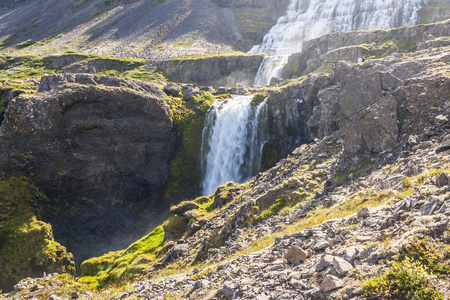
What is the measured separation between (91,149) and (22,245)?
1399 cm

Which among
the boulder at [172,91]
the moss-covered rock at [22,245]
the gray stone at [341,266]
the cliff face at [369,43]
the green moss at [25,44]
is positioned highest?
the green moss at [25,44]

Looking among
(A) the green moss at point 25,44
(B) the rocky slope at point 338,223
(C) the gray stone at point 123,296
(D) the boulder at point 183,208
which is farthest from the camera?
(A) the green moss at point 25,44

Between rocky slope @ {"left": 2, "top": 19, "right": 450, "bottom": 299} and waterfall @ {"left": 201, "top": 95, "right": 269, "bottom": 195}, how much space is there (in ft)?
48.8

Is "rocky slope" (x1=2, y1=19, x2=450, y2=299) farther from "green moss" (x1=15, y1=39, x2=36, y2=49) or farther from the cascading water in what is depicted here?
"green moss" (x1=15, y1=39, x2=36, y2=49)

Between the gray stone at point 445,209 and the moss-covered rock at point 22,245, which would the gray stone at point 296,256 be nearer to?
the gray stone at point 445,209

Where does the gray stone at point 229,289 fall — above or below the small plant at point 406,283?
below

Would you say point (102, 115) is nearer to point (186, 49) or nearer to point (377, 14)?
point (186, 49)

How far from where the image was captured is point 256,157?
135 ft

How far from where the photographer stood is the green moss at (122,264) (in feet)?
62.4

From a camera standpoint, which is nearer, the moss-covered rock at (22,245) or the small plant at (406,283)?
the small plant at (406,283)

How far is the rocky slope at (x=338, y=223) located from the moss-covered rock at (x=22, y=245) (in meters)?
6.37

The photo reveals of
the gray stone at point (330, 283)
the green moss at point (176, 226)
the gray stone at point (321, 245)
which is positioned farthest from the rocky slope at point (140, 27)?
the gray stone at point (330, 283)

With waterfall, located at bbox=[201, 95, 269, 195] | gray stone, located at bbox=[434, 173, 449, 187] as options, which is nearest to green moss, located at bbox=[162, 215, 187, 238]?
gray stone, located at bbox=[434, 173, 449, 187]

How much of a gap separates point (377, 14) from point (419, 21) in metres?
11.9
